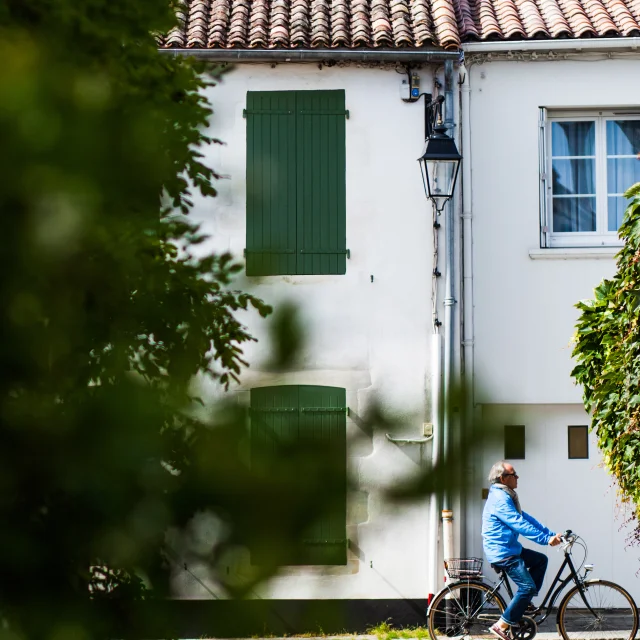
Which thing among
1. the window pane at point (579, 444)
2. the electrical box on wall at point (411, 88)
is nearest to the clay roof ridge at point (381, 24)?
the electrical box on wall at point (411, 88)

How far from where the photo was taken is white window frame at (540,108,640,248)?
10.5m

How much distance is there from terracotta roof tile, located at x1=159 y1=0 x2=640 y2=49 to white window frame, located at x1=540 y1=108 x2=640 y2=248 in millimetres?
782

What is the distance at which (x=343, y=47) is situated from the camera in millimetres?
10234

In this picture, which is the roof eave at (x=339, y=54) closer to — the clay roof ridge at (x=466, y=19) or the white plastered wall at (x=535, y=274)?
the clay roof ridge at (x=466, y=19)

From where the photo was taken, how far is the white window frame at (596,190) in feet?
34.3

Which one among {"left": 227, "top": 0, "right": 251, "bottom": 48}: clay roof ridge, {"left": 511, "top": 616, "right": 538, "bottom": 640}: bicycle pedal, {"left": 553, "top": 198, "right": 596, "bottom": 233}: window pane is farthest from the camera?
{"left": 553, "top": 198, "right": 596, "bottom": 233}: window pane

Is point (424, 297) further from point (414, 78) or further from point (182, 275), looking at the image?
point (182, 275)

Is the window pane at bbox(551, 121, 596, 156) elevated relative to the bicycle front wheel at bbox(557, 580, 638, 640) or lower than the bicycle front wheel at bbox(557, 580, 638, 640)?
elevated

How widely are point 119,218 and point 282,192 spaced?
246 mm

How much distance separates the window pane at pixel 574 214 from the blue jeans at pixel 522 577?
3556 millimetres

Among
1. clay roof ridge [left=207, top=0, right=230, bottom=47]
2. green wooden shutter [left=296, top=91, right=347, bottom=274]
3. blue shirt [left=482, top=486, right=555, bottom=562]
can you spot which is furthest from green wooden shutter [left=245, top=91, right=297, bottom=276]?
clay roof ridge [left=207, top=0, right=230, bottom=47]

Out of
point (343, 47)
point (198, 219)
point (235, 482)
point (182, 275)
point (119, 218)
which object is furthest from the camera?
point (343, 47)

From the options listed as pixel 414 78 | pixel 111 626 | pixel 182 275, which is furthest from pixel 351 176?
pixel 111 626

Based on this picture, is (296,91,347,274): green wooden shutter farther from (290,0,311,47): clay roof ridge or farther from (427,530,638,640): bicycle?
(427,530,638,640): bicycle
